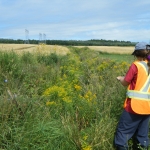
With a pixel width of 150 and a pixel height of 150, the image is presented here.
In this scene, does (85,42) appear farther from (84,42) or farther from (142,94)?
(142,94)

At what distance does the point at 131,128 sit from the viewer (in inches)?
147

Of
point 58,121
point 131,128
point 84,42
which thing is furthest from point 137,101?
point 84,42

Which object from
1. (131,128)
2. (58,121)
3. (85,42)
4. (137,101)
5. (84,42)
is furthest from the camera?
(85,42)

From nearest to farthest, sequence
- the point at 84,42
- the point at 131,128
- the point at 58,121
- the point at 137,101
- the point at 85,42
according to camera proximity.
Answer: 1. the point at 137,101
2. the point at 131,128
3. the point at 58,121
4. the point at 84,42
5. the point at 85,42

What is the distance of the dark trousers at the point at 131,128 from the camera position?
3.68 meters

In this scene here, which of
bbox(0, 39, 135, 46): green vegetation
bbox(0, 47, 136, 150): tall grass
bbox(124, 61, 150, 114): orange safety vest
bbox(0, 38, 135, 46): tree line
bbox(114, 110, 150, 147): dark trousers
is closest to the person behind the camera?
bbox(0, 47, 136, 150): tall grass

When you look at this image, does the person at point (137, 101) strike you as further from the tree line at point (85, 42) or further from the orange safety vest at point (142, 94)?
the tree line at point (85, 42)

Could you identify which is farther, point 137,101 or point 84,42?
point 84,42

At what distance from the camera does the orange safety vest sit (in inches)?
139

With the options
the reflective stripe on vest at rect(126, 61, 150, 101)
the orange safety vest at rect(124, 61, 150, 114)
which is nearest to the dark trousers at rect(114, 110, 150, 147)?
the orange safety vest at rect(124, 61, 150, 114)

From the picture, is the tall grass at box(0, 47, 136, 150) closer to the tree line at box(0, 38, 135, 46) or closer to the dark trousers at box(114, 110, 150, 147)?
the dark trousers at box(114, 110, 150, 147)

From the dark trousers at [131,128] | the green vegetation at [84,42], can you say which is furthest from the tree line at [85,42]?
the dark trousers at [131,128]

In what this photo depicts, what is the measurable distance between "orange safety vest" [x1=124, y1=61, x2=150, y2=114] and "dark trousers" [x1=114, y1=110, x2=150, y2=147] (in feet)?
0.48

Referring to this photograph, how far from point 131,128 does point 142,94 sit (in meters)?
0.56
